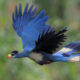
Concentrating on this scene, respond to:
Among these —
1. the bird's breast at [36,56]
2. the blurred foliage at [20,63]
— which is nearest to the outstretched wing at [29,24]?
the bird's breast at [36,56]

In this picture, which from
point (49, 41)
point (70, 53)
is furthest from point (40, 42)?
point (70, 53)

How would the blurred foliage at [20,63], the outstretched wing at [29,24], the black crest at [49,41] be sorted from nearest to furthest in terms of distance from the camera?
the black crest at [49,41] → the outstretched wing at [29,24] → the blurred foliage at [20,63]

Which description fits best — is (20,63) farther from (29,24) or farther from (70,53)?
(70,53)

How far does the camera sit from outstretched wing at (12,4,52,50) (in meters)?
4.68

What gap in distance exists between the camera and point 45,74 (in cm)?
602

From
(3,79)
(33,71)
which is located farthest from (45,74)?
(3,79)

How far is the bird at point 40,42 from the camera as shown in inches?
167

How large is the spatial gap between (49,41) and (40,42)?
0.10 m

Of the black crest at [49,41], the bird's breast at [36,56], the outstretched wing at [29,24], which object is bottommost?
the bird's breast at [36,56]

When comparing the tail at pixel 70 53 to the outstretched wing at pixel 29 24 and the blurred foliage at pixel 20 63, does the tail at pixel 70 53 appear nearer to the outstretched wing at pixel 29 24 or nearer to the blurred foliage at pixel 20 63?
the outstretched wing at pixel 29 24

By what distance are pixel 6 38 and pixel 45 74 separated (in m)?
0.84

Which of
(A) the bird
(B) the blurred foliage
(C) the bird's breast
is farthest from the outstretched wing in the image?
(B) the blurred foliage

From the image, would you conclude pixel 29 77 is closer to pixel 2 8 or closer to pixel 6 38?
pixel 6 38

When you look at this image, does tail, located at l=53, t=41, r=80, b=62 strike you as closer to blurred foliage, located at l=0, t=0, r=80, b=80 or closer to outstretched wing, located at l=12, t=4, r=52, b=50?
outstretched wing, located at l=12, t=4, r=52, b=50
